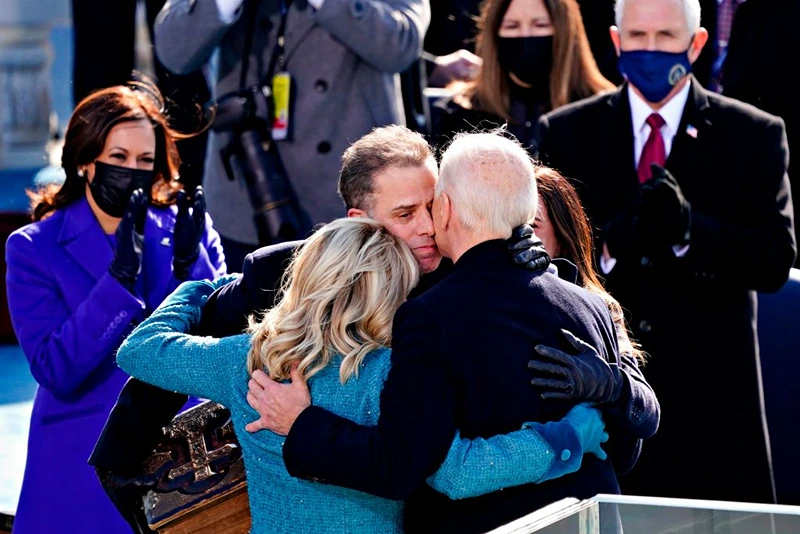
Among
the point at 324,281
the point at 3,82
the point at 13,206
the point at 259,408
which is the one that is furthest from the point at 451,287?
the point at 3,82

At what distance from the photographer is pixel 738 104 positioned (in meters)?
3.79

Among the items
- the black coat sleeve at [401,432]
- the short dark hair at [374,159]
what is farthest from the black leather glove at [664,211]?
the black coat sleeve at [401,432]

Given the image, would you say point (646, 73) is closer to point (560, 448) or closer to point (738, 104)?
point (738, 104)

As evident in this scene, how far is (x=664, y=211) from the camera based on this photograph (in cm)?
357

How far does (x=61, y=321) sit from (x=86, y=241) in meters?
0.24

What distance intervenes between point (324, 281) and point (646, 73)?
1574 millimetres

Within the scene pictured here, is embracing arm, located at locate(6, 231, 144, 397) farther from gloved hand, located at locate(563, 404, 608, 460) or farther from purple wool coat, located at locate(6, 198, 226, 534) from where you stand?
gloved hand, located at locate(563, 404, 608, 460)

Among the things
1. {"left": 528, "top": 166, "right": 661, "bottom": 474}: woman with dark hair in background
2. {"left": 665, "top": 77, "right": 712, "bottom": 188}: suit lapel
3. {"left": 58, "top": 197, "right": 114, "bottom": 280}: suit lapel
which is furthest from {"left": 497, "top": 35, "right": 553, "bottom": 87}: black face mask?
{"left": 58, "top": 197, "right": 114, "bottom": 280}: suit lapel

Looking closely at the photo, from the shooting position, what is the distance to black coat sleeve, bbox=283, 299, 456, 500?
238 cm

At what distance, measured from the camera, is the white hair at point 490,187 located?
255 cm

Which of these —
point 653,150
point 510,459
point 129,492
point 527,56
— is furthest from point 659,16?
point 129,492

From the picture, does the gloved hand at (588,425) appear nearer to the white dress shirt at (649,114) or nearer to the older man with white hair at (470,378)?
the older man with white hair at (470,378)

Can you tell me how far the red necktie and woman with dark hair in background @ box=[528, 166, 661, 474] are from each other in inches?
27.8

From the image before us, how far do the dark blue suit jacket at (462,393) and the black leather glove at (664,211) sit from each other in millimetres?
974
